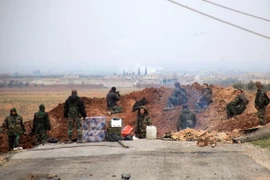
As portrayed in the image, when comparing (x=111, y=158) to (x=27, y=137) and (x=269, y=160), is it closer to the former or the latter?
(x=269, y=160)

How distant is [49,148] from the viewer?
48.4 feet

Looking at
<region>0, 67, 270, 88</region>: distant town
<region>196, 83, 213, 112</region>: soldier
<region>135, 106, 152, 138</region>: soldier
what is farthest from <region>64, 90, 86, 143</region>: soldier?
→ <region>0, 67, 270, 88</region>: distant town

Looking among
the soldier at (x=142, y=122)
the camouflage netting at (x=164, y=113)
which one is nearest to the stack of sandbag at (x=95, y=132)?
the soldier at (x=142, y=122)

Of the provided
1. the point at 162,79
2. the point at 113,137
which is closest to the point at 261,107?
the point at 113,137

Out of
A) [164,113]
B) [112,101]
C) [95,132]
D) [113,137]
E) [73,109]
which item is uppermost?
[73,109]

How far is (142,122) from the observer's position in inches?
661

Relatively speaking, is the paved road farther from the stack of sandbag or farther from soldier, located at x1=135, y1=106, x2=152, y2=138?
soldier, located at x1=135, y1=106, x2=152, y2=138

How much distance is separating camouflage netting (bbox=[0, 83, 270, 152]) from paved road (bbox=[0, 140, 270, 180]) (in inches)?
178

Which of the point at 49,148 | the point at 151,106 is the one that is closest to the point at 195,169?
the point at 49,148

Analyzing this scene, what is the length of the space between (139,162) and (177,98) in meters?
15.5

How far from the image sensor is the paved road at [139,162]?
10.6m

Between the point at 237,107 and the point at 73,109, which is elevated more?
the point at 73,109

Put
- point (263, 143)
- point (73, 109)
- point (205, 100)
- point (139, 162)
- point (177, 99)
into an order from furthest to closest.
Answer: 1. point (177, 99)
2. point (205, 100)
3. point (73, 109)
4. point (263, 143)
5. point (139, 162)

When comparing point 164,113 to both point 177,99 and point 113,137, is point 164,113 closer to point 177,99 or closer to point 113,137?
point 177,99
